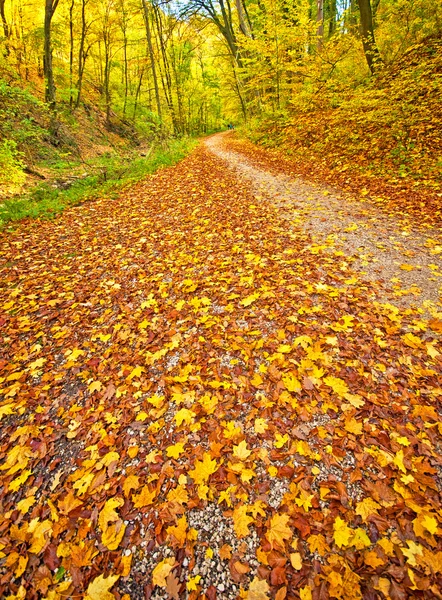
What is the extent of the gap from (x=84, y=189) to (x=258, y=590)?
10.8 meters

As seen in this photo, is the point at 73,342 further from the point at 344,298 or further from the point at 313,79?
the point at 313,79

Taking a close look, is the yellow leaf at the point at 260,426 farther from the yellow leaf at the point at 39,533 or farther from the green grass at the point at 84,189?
the green grass at the point at 84,189

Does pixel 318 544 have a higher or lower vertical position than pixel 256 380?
lower

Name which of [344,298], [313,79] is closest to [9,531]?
[344,298]

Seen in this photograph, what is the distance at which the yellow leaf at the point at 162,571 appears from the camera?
1.81 m

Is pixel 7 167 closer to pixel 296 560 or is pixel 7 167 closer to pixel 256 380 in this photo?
pixel 256 380

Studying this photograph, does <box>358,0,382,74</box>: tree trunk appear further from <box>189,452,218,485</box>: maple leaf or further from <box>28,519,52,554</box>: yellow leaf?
<box>28,519,52,554</box>: yellow leaf

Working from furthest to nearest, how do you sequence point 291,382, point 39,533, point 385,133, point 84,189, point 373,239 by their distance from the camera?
point 84,189, point 385,133, point 373,239, point 291,382, point 39,533

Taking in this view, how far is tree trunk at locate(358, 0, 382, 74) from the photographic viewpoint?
972cm

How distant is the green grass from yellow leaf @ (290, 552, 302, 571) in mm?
8387

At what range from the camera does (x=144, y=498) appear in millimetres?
2189

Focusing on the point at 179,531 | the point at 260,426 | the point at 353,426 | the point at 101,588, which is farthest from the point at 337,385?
the point at 101,588

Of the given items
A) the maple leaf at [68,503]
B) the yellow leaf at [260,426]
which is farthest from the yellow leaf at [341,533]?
the maple leaf at [68,503]

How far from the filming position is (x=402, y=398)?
8.53 ft
